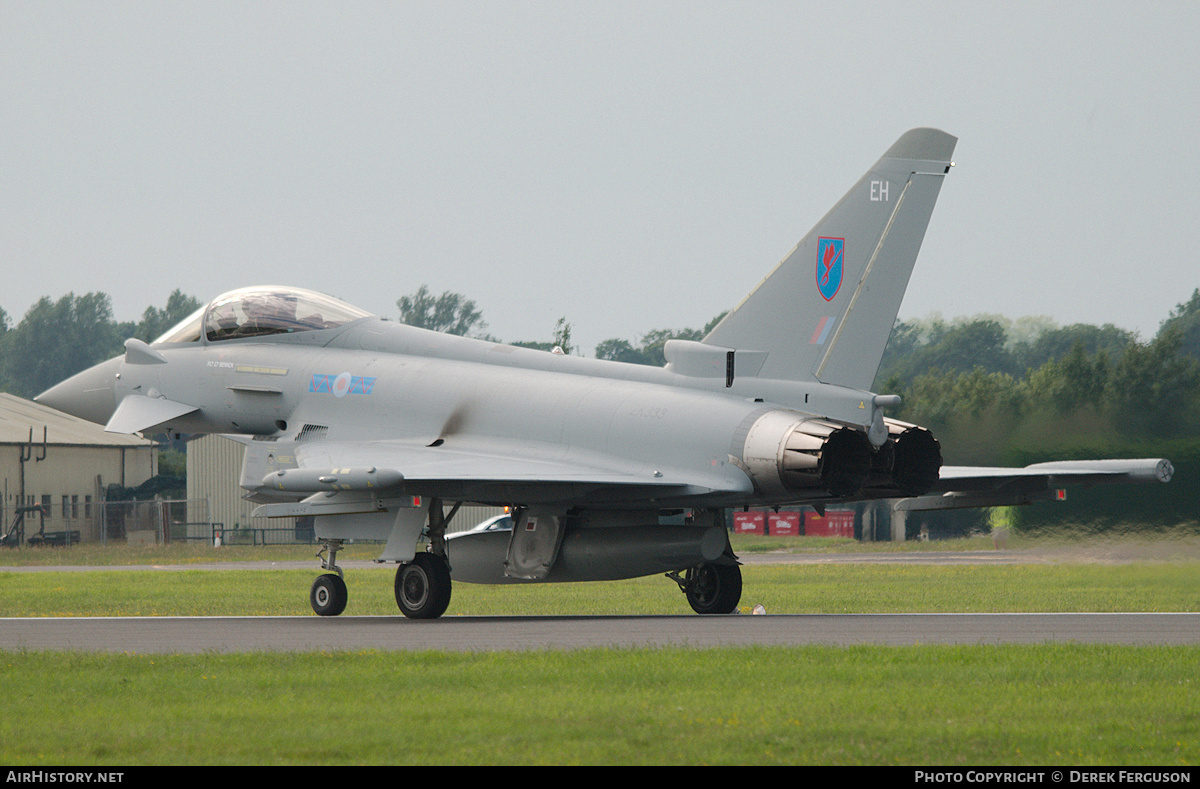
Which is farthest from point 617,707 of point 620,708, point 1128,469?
point 1128,469

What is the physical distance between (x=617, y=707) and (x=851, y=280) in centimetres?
901

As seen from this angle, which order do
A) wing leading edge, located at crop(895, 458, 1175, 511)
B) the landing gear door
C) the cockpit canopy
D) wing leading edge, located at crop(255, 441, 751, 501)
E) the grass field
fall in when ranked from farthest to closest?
the cockpit canopy → wing leading edge, located at crop(895, 458, 1175, 511) → the landing gear door → wing leading edge, located at crop(255, 441, 751, 501) → the grass field

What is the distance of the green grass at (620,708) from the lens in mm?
7836

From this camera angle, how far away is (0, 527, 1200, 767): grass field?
7.84 meters

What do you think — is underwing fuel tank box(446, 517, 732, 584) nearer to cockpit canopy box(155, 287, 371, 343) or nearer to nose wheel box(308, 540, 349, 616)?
nose wheel box(308, 540, 349, 616)

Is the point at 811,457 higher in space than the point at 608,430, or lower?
lower

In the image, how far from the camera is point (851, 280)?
1717 cm

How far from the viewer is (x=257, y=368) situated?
67.9 ft

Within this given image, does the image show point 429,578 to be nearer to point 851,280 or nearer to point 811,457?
point 811,457

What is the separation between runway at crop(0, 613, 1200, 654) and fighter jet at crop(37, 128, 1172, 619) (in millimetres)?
1056

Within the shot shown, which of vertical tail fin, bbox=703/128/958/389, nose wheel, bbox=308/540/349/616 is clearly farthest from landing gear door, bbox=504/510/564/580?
vertical tail fin, bbox=703/128/958/389

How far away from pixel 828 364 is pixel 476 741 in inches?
385

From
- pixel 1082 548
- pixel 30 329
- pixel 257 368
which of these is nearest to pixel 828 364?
pixel 1082 548

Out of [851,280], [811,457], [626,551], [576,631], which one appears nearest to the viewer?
[576,631]
